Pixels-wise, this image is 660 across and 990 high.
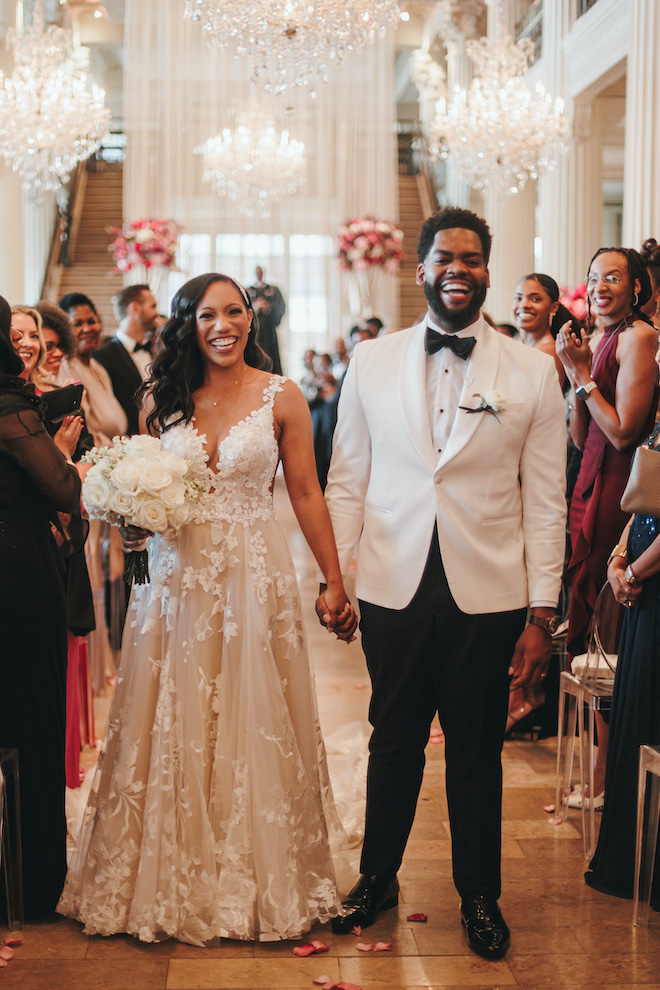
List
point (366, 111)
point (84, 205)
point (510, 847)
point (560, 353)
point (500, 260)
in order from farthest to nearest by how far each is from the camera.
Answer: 1. point (84, 205)
2. point (366, 111)
3. point (500, 260)
4. point (560, 353)
5. point (510, 847)

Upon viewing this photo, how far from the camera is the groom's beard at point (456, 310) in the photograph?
277 cm

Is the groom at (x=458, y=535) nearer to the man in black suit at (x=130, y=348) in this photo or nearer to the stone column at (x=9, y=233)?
the man in black suit at (x=130, y=348)

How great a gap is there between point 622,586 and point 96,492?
1.56 m

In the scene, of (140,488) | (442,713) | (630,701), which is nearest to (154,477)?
(140,488)

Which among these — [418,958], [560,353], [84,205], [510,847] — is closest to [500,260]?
A: [84,205]

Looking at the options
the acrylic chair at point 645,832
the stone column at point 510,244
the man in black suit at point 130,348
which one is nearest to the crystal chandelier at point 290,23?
the man in black suit at point 130,348

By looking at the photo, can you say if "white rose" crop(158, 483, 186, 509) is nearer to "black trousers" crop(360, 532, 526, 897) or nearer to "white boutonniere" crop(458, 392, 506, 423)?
"black trousers" crop(360, 532, 526, 897)

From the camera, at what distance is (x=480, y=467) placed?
109 inches

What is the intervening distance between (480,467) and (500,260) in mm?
11427

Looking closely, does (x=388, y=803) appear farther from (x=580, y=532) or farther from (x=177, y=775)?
(x=580, y=532)

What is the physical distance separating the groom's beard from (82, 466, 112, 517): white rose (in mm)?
980

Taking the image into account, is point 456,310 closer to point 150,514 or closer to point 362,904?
point 150,514

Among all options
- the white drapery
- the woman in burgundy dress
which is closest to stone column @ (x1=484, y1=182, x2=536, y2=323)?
the white drapery

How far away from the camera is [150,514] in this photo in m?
2.72
